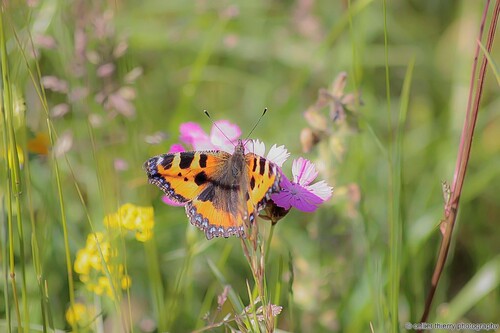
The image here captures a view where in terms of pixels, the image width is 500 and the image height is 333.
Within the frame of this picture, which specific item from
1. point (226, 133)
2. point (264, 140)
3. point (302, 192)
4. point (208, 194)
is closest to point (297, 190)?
point (302, 192)

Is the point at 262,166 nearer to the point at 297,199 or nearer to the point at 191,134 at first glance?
the point at 297,199

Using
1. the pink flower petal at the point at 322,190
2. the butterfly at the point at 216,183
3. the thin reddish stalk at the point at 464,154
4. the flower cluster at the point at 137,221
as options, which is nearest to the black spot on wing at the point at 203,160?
the butterfly at the point at 216,183

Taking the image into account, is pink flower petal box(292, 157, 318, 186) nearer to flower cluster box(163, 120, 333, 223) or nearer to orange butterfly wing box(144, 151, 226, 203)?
flower cluster box(163, 120, 333, 223)

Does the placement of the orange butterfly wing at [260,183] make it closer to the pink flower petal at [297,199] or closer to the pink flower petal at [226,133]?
the pink flower petal at [297,199]

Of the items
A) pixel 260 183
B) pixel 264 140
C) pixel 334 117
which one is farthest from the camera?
pixel 264 140

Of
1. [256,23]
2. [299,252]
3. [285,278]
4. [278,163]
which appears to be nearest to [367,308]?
[285,278]

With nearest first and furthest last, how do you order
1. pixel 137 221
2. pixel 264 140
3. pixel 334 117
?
pixel 137 221, pixel 334 117, pixel 264 140
